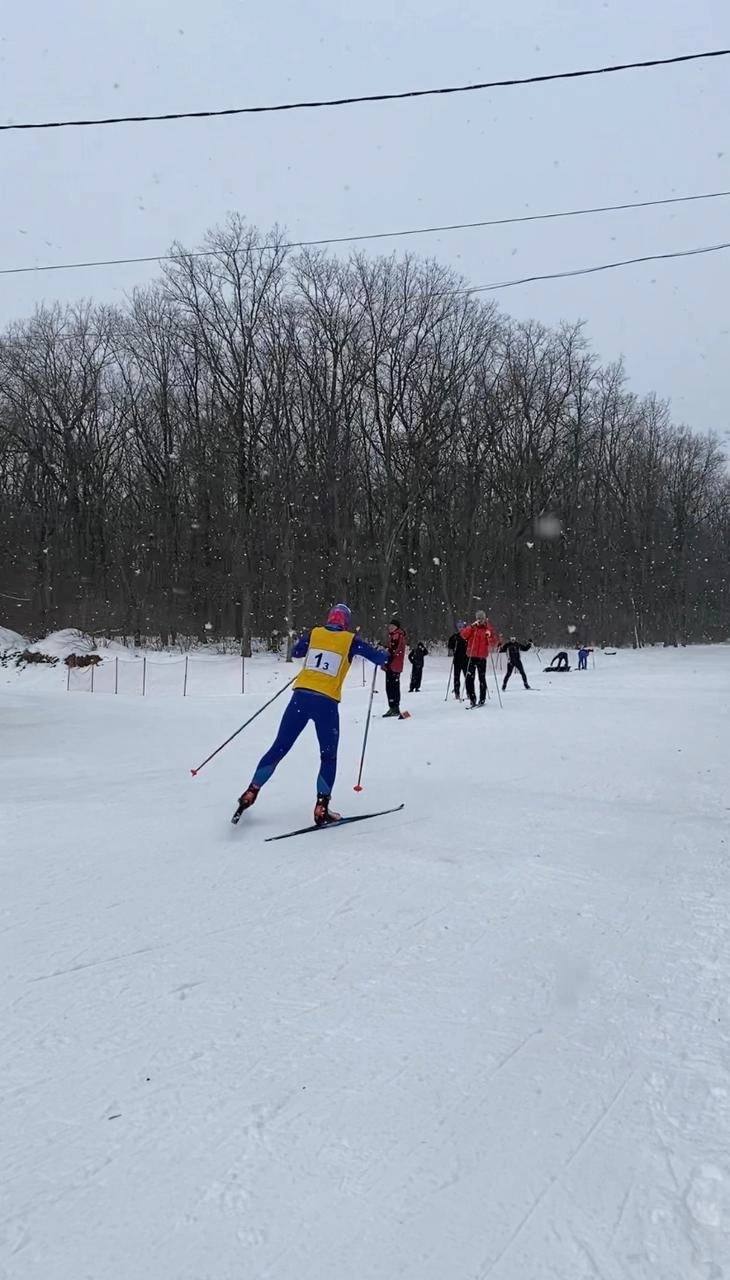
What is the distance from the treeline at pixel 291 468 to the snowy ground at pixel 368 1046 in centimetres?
3260

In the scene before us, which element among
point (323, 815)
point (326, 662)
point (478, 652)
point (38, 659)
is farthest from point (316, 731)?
point (38, 659)

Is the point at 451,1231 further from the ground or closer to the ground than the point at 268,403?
closer to the ground

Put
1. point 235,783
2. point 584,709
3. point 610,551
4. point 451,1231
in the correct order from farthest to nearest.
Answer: point 610,551 → point 584,709 → point 235,783 → point 451,1231

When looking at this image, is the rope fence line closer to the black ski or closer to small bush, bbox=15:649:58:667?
small bush, bbox=15:649:58:667

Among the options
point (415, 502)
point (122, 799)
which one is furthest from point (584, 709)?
point (415, 502)

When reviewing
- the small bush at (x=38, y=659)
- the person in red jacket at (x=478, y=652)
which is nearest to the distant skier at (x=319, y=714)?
the person in red jacket at (x=478, y=652)

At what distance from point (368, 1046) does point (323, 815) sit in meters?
4.02

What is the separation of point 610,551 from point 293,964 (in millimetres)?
53610

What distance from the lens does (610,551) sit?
2173 inches

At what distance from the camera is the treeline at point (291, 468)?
40406 millimetres

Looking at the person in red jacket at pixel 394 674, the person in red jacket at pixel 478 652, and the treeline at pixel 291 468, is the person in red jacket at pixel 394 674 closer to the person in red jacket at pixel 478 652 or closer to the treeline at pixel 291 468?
the person in red jacket at pixel 478 652

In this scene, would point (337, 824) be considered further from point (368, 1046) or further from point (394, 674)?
point (394, 674)

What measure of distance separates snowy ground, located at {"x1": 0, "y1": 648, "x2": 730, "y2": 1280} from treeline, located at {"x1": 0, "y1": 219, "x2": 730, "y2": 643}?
3260 cm

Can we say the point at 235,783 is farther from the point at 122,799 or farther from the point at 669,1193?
the point at 669,1193
